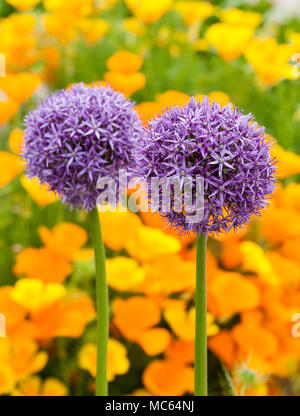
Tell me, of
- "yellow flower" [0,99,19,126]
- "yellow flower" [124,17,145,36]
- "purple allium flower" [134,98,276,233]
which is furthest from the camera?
"yellow flower" [124,17,145,36]

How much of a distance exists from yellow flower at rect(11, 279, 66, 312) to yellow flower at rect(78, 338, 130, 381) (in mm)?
104

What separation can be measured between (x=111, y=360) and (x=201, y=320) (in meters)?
0.31

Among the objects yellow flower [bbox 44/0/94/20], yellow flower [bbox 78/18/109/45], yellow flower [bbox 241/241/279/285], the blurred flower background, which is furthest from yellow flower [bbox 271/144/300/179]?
yellow flower [bbox 78/18/109/45]

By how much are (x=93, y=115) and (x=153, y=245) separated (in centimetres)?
32

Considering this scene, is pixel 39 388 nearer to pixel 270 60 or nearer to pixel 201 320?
pixel 201 320

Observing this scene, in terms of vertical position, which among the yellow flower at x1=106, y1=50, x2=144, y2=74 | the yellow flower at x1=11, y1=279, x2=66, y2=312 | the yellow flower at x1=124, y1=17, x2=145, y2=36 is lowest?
the yellow flower at x1=11, y1=279, x2=66, y2=312

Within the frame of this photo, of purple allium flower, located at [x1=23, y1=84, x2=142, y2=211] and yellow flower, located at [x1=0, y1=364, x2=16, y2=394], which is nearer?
purple allium flower, located at [x1=23, y1=84, x2=142, y2=211]

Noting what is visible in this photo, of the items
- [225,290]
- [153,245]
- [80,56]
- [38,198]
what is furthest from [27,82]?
[80,56]

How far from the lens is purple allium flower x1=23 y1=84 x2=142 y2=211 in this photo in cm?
60

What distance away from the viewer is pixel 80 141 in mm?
601

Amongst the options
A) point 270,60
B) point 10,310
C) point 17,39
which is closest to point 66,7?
point 17,39

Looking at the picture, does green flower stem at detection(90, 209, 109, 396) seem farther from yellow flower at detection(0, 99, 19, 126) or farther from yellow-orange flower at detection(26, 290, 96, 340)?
yellow flower at detection(0, 99, 19, 126)

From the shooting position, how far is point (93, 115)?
Answer: 608mm

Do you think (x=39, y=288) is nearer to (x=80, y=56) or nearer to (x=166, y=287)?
(x=166, y=287)
